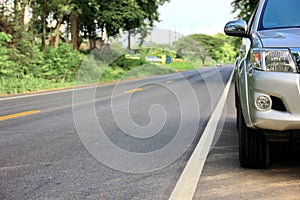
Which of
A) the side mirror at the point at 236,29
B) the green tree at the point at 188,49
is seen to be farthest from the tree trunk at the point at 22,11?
the side mirror at the point at 236,29

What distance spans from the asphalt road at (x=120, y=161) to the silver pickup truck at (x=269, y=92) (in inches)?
12.2

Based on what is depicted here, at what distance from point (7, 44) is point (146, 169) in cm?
1453

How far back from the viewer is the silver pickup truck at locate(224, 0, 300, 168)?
10.0 feet

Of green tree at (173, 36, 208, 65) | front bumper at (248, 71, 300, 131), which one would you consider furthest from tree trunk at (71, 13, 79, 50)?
front bumper at (248, 71, 300, 131)

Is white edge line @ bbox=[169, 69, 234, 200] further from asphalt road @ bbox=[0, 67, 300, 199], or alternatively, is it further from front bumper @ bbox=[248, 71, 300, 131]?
front bumper @ bbox=[248, 71, 300, 131]

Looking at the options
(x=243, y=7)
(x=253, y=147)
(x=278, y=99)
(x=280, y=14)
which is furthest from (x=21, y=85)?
(x=243, y=7)

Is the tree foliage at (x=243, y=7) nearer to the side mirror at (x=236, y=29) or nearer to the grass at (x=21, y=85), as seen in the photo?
the grass at (x=21, y=85)

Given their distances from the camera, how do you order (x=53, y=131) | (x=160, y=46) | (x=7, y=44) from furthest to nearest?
1. (x=7, y=44)
2. (x=160, y=46)
3. (x=53, y=131)

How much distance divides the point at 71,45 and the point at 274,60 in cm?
2031

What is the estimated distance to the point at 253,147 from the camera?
3.62 meters

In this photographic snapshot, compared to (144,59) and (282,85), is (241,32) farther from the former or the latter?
(144,59)

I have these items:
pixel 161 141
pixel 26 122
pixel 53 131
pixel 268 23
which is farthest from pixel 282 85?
pixel 26 122

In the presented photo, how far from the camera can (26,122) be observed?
670cm

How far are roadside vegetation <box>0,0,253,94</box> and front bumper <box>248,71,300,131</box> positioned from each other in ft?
7.00
